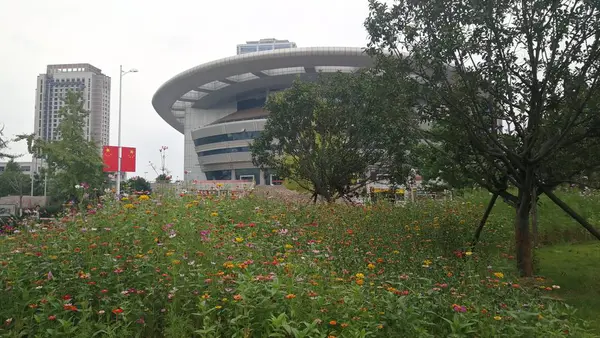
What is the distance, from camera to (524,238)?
6285 millimetres

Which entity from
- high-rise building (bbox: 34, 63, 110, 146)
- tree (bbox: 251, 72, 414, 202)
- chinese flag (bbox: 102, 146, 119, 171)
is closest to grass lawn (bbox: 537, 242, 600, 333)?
tree (bbox: 251, 72, 414, 202)

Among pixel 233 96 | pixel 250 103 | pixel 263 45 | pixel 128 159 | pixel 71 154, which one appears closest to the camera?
pixel 71 154

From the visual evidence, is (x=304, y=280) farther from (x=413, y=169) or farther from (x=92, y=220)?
(x=413, y=169)

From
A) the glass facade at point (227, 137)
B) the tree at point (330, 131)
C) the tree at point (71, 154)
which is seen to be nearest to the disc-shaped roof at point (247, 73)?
the glass facade at point (227, 137)

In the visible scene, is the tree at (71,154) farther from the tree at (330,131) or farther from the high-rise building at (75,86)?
the high-rise building at (75,86)

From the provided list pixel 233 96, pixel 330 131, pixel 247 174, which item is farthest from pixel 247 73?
pixel 330 131

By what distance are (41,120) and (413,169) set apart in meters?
55.0

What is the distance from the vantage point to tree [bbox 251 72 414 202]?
549 inches

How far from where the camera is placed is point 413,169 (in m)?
15.8

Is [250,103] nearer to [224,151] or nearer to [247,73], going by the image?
[247,73]

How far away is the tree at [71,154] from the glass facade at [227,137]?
98.0 feet

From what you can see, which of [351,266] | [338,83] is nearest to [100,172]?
[338,83]

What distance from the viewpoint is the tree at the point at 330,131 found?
45.7ft

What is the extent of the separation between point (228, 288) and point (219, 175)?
61.3 meters
